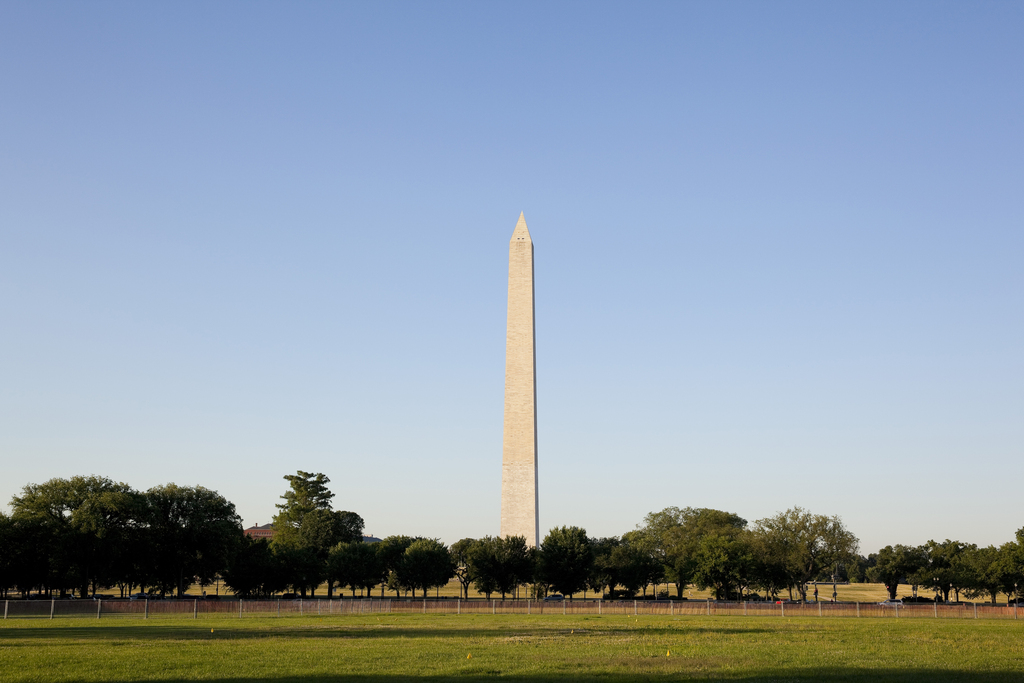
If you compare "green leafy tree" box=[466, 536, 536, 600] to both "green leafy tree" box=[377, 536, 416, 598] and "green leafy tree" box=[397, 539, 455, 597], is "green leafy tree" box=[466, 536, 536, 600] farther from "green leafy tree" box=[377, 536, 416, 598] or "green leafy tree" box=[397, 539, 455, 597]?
"green leafy tree" box=[377, 536, 416, 598]

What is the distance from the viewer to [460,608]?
2119 inches

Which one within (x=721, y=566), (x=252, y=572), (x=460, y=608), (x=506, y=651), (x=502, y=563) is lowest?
(x=460, y=608)


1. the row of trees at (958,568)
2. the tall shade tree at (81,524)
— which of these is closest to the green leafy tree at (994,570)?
the row of trees at (958,568)

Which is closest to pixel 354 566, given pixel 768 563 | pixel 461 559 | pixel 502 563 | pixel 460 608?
pixel 461 559

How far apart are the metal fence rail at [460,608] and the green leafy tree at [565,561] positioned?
30.8 ft

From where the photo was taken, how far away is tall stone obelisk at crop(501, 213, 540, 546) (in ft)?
211

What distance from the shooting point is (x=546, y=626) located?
3959 centimetres

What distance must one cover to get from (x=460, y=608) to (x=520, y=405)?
16.4 metres

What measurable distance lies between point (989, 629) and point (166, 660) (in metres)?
33.8

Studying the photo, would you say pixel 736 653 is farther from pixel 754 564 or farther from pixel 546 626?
pixel 754 564

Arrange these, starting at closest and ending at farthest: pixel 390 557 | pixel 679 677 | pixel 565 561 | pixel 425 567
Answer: pixel 679 677, pixel 565 561, pixel 425 567, pixel 390 557

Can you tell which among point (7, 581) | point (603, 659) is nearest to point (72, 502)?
point (7, 581)

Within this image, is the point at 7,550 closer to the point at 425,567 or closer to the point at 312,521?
the point at 425,567

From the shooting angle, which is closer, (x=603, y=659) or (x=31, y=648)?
(x=603, y=659)
